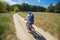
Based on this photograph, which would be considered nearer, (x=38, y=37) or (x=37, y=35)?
(x=38, y=37)

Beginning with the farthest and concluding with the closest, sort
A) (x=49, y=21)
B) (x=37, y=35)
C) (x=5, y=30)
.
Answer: (x=5, y=30) → (x=37, y=35) → (x=49, y=21)

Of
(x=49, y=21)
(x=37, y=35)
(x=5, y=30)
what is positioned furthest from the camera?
(x=5, y=30)

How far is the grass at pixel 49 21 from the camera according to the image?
4.48m

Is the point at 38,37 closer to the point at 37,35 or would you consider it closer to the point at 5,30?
the point at 37,35

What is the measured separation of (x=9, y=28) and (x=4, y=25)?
33 cm

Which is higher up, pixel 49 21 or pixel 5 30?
pixel 49 21

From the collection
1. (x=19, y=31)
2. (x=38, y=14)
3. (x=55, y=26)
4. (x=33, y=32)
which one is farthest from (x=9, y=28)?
(x=55, y=26)

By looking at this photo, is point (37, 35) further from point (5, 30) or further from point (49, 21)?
point (5, 30)

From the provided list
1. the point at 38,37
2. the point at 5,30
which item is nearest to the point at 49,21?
the point at 38,37

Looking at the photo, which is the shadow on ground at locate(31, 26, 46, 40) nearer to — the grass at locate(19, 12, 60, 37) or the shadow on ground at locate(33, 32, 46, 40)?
the shadow on ground at locate(33, 32, 46, 40)

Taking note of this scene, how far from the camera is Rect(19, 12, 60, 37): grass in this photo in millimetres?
4477

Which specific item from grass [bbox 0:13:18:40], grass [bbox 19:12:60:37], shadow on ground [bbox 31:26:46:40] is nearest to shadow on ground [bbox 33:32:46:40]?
shadow on ground [bbox 31:26:46:40]

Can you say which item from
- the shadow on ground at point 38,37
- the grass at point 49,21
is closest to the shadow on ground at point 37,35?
the shadow on ground at point 38,37

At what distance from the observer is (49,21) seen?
4.70 metres
